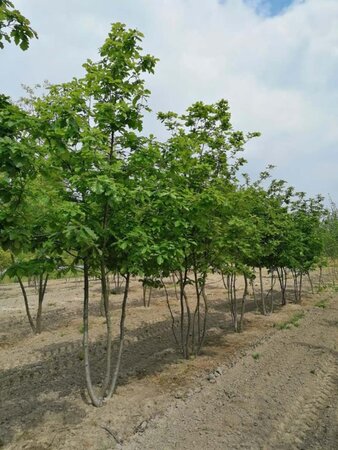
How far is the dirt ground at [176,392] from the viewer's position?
5160 millimetres

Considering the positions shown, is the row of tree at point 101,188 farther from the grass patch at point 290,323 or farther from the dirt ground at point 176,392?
the grass patch at point 290,323

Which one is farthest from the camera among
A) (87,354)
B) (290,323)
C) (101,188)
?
(290,323)

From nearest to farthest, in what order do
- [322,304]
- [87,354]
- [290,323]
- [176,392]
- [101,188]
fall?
[101,188], [87,354], [176,392], [290,323], [322,304]

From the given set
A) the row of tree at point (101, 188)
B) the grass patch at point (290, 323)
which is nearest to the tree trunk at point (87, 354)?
the row of tree at point (101, 188)

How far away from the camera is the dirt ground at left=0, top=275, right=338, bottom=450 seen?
516cm

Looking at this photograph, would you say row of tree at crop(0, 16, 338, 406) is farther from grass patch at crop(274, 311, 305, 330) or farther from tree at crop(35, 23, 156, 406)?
grass patch at crop(274, 311, 305, 330)

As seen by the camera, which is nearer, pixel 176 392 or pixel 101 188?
pixel 101 188

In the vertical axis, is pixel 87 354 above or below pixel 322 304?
above

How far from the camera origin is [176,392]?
670 cm

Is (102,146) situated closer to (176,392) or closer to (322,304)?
(176,392)

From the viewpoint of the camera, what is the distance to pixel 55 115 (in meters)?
4.88

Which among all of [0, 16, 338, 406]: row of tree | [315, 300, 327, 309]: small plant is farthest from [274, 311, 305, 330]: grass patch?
[0, 16, 338, 406]: row of tree

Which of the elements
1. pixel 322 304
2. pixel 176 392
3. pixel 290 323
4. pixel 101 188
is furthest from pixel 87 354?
pixel 322 304

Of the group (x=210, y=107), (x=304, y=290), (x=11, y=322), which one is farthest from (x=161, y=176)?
(x=304, y=290)
